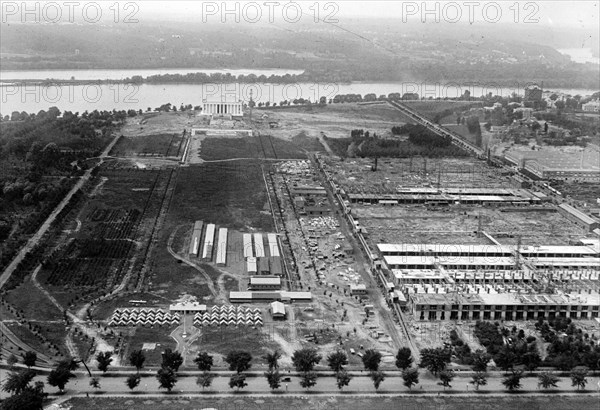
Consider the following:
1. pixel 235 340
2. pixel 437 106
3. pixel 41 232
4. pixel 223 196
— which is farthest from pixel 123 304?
pixel 437 106

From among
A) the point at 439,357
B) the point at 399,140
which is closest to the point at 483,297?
the point at 439,357

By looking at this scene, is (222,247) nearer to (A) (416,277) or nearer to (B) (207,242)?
(B) (207,242)

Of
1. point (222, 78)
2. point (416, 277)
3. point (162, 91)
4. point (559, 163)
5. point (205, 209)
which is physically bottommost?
point (416, 277)

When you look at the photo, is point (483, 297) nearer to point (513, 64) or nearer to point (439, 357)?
point (439, 357)

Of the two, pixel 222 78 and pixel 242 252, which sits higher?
pixel 222 78

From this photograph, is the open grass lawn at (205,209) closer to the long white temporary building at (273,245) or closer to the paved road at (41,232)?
the long white temporary building at (273,245)

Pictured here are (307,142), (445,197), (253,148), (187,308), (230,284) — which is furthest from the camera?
(307,142)

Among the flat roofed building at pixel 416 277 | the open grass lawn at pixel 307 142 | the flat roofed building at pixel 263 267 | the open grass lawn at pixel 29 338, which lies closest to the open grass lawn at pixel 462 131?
the open grass lawn at pixel 307 142

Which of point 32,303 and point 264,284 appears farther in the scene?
point 264,284
